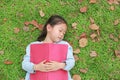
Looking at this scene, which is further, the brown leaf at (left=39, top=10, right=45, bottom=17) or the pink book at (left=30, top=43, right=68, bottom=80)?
the brown leaf at (left=39, top=10, right=45, bottom=17)

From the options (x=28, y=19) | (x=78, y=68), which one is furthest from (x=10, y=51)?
(x=78, y=68)

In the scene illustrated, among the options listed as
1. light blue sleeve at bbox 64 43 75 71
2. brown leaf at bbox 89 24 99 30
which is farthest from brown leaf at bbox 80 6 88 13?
light blue sleeve at bbox 64 43 75 71

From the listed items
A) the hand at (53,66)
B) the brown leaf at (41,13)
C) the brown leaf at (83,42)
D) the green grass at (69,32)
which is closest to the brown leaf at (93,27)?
the green grass at (69,32)

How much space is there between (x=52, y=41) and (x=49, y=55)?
1.11ft

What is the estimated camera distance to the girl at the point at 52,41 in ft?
12.6

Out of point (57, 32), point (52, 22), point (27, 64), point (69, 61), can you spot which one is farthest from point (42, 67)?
point (52, 22)

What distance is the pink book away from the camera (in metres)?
3.83

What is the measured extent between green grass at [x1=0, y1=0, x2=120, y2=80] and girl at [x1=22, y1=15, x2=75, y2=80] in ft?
0.66

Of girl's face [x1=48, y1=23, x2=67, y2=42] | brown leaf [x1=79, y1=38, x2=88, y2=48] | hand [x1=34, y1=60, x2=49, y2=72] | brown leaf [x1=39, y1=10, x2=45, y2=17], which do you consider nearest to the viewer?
hand [x1=34, y1=60, x2=49, y2=72]

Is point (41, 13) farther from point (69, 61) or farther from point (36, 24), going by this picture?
point (69, 61)

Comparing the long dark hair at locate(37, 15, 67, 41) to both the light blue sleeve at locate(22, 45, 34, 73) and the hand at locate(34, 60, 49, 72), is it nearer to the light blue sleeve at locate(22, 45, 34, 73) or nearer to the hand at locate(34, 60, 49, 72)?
the light blue sleeve at locate(22, 45, 34, 73)

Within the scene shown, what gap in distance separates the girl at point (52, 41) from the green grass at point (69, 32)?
0.20 m

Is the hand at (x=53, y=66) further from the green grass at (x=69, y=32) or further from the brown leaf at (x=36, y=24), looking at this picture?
the brown leaf at (x=36, y=24)

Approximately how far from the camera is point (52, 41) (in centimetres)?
412
